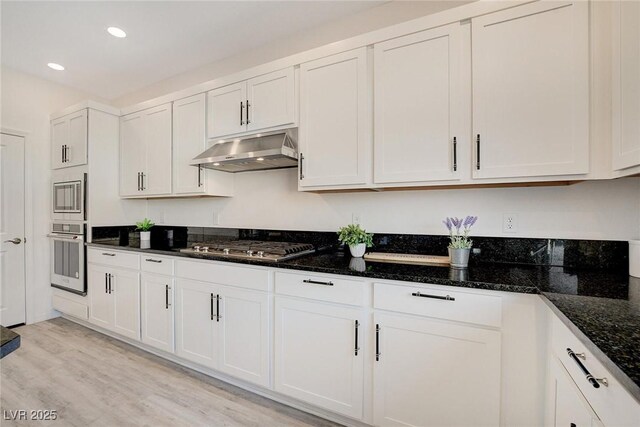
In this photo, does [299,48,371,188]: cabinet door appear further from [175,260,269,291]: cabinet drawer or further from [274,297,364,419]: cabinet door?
[274,297,364,419]: cabinet door

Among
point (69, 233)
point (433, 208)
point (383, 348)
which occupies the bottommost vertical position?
point (383, 348)

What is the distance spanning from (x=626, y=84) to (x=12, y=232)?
16.6 feet

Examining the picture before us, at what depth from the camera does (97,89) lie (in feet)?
12.1

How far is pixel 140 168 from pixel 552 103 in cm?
348

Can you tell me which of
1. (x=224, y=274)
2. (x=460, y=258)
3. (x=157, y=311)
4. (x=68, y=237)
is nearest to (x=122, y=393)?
(x=157, y=311)

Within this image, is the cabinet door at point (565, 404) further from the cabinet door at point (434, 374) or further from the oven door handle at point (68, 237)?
the oven door handle at point (68, 237)

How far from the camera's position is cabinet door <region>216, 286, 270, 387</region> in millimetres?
1911

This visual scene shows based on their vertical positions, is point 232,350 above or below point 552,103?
below

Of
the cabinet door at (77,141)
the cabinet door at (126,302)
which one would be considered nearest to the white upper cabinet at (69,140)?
the cabinet door at (77,141)

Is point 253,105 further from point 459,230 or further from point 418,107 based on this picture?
point 459,230

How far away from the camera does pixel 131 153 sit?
3184 mm

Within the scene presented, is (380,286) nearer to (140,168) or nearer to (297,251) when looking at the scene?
Answer: (297,251)

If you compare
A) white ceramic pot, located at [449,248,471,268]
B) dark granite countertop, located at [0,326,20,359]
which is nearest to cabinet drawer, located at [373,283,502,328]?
white ceramic pot, located at [449,248,471,268]

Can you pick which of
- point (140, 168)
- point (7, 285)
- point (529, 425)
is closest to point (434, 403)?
point (529, 425)
